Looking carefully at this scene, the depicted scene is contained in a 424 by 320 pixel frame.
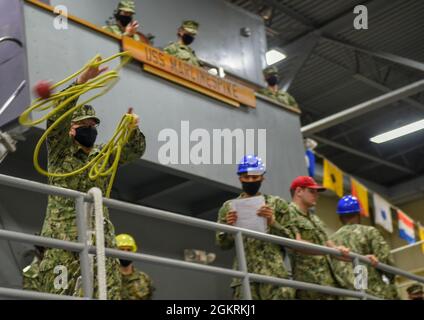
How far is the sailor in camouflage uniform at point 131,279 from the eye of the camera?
324 inches

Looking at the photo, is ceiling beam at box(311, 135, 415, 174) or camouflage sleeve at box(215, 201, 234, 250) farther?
ceiling beam at box(311, 135, 415, 174)

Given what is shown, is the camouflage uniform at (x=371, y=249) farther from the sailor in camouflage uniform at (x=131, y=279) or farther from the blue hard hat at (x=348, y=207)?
the sailor in camouflage uniform at (x=131, y=279)

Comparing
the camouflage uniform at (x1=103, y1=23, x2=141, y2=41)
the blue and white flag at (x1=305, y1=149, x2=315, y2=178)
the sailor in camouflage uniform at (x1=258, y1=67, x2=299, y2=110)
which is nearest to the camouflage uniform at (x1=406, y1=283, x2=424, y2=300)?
the blue and white flag at (x1=305, y1=149, x2=315, y2=178)

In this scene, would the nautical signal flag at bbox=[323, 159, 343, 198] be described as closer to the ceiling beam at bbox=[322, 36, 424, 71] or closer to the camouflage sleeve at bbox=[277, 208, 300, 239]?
the ceiling beam at bbox=[322, 36, 424, 71]

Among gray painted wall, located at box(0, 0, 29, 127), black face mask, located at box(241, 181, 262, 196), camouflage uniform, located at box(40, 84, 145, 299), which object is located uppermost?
gray painted wall, located at box(0, 0, 29, 127)

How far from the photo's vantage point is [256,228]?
6.54m

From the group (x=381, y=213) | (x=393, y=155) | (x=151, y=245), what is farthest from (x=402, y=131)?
(x=151, y=245)

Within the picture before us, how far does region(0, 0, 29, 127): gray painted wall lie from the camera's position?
7.05m

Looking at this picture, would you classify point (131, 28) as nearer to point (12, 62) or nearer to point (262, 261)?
point (12, 62)

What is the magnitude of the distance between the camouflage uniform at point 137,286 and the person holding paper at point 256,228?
172 cm

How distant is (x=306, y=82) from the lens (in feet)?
53.3

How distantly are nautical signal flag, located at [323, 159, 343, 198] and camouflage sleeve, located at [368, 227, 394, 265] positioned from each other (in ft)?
15.9

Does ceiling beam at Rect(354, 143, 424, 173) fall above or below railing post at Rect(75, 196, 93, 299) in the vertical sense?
above

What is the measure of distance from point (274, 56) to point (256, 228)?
8.34 meters
